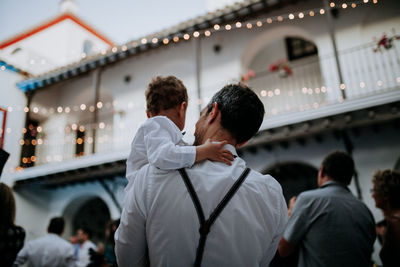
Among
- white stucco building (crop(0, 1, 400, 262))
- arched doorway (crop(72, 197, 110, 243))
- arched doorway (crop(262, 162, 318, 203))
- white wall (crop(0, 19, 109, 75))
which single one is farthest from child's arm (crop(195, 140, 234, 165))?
white wall (crop(0, 19, 109, 75))

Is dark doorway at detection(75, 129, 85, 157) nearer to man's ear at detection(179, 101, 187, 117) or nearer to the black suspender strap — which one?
man's ear at detection(179, 101, 187, 117)

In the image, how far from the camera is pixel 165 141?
158cm

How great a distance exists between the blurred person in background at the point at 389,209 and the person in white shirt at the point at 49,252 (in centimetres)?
432

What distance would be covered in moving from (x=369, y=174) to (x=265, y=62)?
5.71m

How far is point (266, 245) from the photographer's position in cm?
147

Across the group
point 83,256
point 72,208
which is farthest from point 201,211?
point 72,208

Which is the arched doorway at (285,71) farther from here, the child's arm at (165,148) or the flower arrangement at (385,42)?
the child's arm at (165,148)

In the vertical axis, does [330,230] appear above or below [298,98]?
below

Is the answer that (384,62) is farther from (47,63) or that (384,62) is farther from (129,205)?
(47,63)

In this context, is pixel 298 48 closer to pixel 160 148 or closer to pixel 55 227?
pixel 55 227

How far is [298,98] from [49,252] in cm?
858

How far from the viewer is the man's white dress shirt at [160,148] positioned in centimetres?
141

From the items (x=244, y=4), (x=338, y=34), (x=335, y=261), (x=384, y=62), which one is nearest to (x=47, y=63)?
(x=244, y=4)

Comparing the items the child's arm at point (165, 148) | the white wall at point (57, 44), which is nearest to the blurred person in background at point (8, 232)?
the child's arm at point (165, 148)
